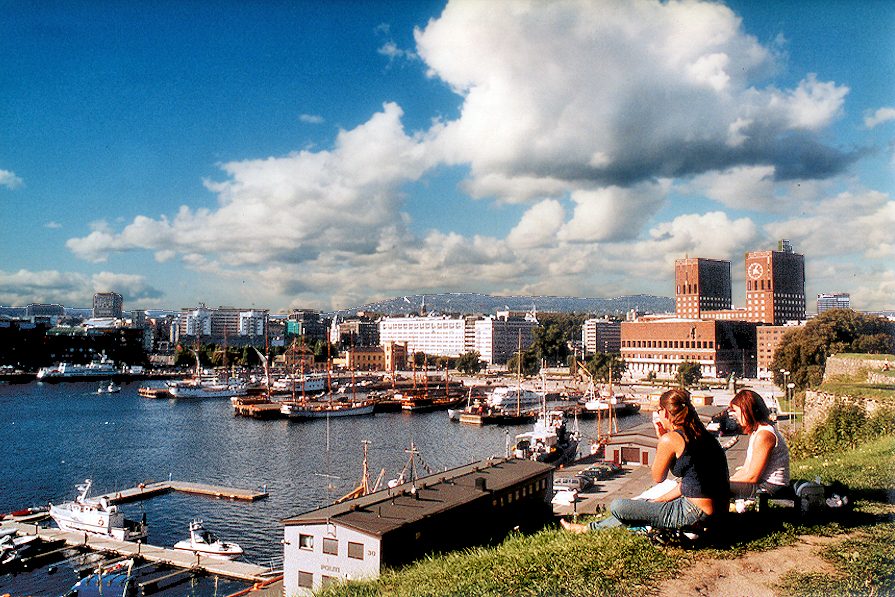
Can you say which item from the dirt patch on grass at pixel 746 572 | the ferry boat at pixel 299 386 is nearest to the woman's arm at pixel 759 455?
the dirt patch on grass at pixel 746 572

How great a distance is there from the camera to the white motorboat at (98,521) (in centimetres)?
2012

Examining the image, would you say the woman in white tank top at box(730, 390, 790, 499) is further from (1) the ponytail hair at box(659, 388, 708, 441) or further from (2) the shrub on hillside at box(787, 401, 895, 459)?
(2) the shrub on hillside at box(787, 401, 895, 459)

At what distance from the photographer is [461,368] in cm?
9194

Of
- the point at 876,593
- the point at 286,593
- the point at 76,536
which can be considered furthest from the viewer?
the point at 76,536

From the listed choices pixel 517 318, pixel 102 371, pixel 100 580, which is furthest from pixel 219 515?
pixel 517 318

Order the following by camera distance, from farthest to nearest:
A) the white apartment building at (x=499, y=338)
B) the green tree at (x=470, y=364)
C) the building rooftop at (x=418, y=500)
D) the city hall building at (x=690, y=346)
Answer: the white apartment building at (x=499, y=338) → the green tree at (x=470, y=364) → the city hall building at (x=690, y=346) → the building rooftop at (x=418, y=500)

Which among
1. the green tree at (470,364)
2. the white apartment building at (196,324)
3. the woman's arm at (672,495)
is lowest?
the green tree at (470,364)

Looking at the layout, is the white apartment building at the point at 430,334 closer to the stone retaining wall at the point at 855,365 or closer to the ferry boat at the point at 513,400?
the ferry boat at the point at 513,400

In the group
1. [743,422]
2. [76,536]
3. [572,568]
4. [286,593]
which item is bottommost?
[76,536]

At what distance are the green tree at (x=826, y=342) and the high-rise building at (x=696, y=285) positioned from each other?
43.3 metres

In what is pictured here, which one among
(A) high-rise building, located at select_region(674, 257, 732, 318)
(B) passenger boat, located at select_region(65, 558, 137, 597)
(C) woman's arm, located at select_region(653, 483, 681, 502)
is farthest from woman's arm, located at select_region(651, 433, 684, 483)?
(A) high-rise building, located at select_region(674, 257, 732, 318)

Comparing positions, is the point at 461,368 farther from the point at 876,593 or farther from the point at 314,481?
the point at 876,593

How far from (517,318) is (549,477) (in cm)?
10985

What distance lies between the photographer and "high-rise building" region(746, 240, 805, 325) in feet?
292
